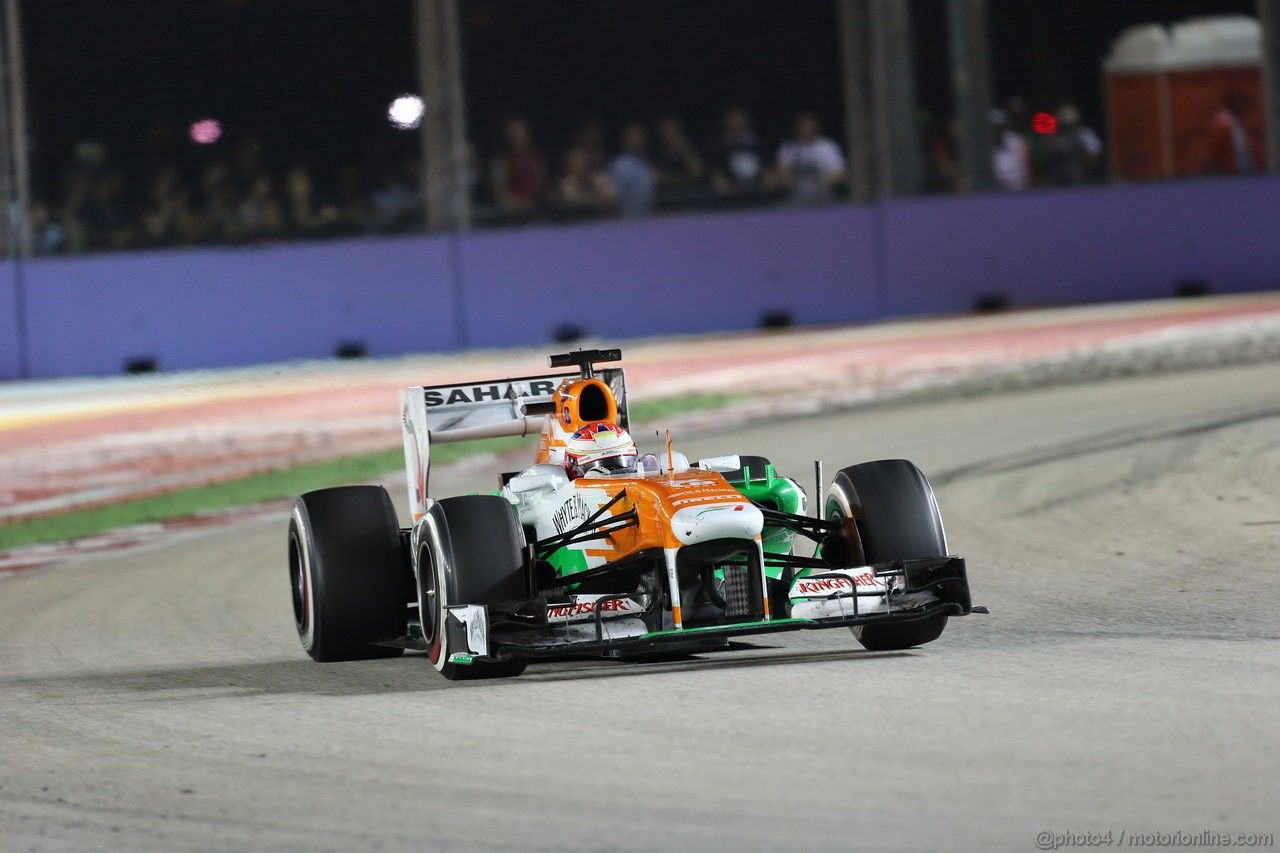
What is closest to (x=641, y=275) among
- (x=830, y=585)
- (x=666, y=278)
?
(x=666, y=278)

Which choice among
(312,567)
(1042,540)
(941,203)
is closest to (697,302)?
(941,203)

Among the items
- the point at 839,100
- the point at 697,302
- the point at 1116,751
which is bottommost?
the point at 1116,751

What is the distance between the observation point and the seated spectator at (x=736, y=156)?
24.9 metres

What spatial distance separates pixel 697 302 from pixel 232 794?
19169mm

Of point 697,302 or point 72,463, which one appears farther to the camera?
point 697,302

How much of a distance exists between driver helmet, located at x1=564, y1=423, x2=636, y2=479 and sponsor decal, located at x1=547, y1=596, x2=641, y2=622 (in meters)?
0.85

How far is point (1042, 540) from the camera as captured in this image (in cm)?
987

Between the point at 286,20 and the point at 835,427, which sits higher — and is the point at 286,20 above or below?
above

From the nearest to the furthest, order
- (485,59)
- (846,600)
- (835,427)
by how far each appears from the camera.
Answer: (846,600)
(835,427)
(485,59)

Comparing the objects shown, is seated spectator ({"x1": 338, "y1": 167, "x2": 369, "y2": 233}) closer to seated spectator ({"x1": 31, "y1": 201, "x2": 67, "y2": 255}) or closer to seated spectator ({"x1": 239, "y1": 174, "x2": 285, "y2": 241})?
seated spectator ({"x1": 239, "y1": 174, "x2": 285, "y2": 241})

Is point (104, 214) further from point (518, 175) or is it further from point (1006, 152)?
point (1006, 152)

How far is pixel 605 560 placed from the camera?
23.8 feet

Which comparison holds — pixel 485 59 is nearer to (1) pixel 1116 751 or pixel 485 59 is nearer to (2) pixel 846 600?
(2) pixel 846 600

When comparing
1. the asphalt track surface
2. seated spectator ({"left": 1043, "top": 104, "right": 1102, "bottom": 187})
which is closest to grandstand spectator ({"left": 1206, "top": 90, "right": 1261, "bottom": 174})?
seated spectator ({"left": 1043, "top": 104, "right": 1102, "bottom": 187})
